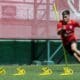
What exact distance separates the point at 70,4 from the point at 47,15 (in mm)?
805

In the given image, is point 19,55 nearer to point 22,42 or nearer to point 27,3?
point 22,42

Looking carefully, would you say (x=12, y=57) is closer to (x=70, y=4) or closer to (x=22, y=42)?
(x=22, y=42)

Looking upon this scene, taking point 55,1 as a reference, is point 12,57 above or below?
below

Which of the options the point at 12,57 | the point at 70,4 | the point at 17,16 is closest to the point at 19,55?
the point at 12,57

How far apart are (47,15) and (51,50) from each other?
1.04 meters

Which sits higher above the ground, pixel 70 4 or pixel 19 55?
pixel 70 4

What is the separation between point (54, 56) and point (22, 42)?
40.6 inches

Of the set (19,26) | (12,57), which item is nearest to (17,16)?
(19,26)

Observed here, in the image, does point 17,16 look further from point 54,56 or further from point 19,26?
point 54,56

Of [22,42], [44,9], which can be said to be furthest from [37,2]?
[22,42]

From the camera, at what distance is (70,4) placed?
1501 cm

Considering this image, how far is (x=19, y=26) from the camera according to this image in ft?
47.8

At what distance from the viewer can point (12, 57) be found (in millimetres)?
14570

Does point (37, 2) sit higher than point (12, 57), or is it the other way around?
point (37, 2)
